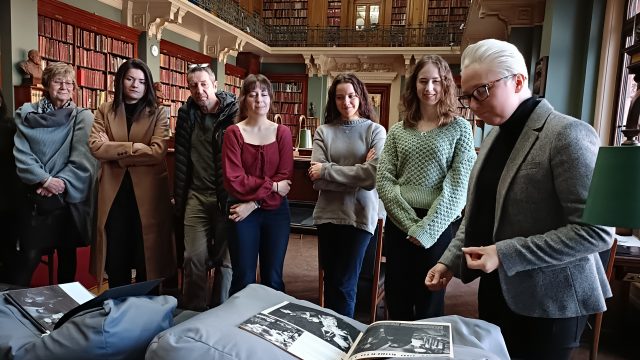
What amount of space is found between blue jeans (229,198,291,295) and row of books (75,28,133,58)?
18.4 ft

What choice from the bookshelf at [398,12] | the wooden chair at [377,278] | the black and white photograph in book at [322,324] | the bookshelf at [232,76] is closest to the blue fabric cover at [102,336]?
the black and white photograph in book at [322,324]

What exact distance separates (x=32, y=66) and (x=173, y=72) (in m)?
3.48

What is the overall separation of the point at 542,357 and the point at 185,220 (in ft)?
5.99

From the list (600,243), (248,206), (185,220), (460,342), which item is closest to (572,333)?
(600,243)

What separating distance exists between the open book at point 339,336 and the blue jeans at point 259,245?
1126mm

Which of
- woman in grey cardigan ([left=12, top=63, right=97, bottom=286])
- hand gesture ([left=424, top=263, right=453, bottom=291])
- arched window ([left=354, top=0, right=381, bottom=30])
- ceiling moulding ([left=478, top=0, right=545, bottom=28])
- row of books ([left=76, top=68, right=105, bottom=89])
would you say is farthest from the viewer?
arched window ([left=354, top=0, right=381, bottom=30])

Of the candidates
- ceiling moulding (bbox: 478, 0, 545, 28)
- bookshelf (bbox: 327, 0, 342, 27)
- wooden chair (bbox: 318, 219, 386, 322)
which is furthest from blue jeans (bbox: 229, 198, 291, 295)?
bookshelf (bbox: 327, 0, 342, 27)

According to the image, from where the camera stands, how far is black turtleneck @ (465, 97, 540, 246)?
1177 mm

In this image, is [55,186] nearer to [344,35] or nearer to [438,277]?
[438,277]

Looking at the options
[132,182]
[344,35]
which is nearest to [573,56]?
[132,182]

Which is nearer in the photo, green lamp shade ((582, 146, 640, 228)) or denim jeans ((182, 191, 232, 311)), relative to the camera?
→ green lamp shade ((582, 146, 640, 228))

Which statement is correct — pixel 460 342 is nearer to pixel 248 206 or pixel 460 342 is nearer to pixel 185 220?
pixel 248 206

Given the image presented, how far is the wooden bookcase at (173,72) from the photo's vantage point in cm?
837

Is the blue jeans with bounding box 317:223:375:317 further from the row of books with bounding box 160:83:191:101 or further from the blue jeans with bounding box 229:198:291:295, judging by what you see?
the row of books with bounding box 160:83:191:101
